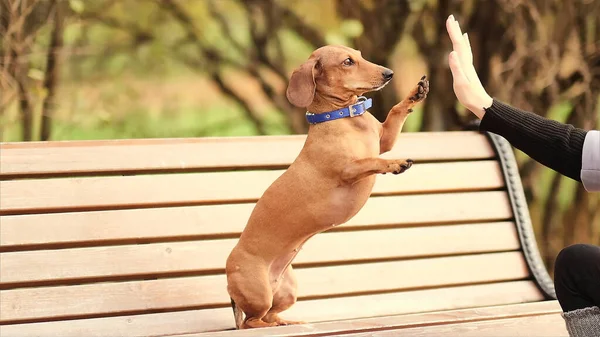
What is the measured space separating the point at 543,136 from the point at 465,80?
0.19 m

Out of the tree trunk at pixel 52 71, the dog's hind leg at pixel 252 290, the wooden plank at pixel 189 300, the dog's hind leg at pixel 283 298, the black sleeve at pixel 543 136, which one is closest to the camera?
the black sleeve at pixel 543 136

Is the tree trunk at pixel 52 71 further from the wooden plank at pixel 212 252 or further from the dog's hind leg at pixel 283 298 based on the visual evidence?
the dog's hind leg at pixel 283 298

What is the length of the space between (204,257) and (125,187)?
0.96 ft

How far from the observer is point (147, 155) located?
2.11 meters

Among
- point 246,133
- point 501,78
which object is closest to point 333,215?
point 246,133

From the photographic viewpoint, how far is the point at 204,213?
207 centimetres

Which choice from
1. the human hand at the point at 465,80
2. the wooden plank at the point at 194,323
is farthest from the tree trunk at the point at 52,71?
the human hand at the point at 465,80

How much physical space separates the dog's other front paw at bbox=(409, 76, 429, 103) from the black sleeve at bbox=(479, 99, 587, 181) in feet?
0.62

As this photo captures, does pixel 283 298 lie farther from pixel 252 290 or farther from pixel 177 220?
pixel 177 220

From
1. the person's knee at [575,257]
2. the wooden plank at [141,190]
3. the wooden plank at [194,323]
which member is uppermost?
the person's knee at [575,257]

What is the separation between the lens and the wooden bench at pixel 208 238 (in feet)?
6.28

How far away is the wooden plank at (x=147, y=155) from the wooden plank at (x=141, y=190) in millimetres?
30

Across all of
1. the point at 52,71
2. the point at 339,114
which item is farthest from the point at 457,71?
the point at 52,71

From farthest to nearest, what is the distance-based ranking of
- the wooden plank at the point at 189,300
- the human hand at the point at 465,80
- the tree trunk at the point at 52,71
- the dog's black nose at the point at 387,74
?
the tree trunk at the point at 52,71
the wooden plank at the point at 189,300
the dog's black nose at the point at 387,74
the human hand at the point at 465,80
